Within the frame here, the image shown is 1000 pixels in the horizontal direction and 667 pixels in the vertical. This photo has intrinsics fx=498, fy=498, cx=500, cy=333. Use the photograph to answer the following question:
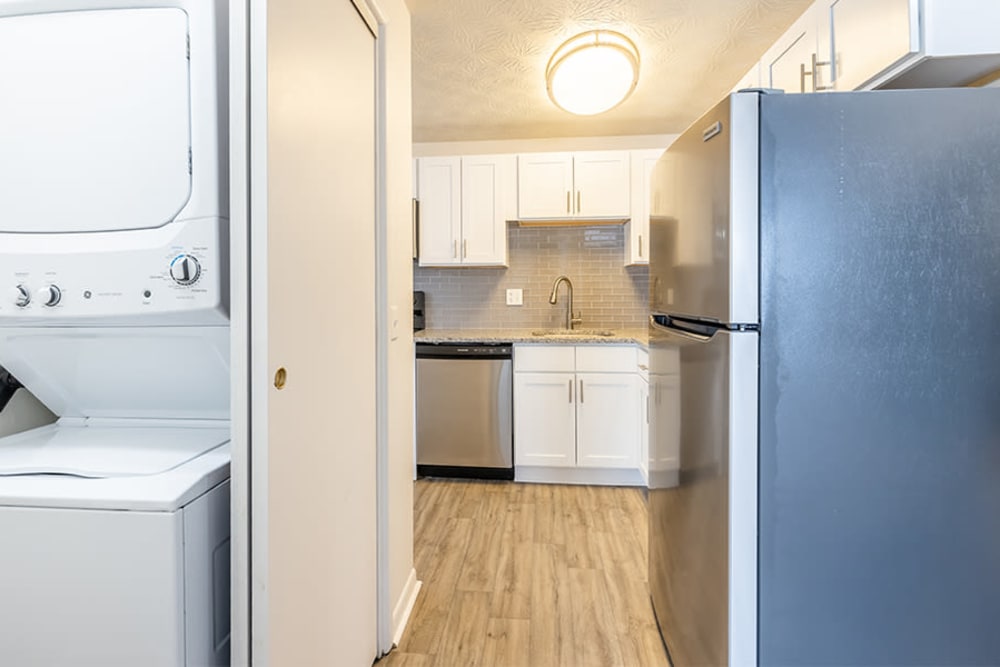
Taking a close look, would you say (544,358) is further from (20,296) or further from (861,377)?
(20,296)

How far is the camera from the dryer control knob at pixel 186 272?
899mm

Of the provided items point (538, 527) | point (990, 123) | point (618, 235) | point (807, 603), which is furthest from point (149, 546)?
point (618, 235)

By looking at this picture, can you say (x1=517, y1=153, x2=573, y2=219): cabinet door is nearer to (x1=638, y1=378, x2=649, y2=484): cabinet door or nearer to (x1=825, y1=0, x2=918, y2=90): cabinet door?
(x1=638, y1=378, x2=649, y2=484): cabinet door

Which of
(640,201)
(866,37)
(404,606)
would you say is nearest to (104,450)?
(404,606)

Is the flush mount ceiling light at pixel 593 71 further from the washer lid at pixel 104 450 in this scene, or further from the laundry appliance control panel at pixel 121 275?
the washer lid at pixel 104 450

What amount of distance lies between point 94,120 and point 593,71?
1839 millimetres

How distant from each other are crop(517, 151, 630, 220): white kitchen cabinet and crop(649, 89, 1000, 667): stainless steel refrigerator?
219 centimetres

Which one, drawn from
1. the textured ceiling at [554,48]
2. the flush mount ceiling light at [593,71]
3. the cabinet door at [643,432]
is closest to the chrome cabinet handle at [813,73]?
the textured ceiling at [554,48]

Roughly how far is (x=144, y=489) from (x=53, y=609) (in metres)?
0.25

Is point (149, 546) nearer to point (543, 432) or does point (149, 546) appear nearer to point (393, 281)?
point (393, 281)

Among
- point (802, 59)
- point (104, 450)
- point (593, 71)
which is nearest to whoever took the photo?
point (104, 450)

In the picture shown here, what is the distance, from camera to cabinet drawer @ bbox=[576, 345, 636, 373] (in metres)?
3.00

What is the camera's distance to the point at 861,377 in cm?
110

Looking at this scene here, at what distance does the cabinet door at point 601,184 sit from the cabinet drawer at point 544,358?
0.93 m
